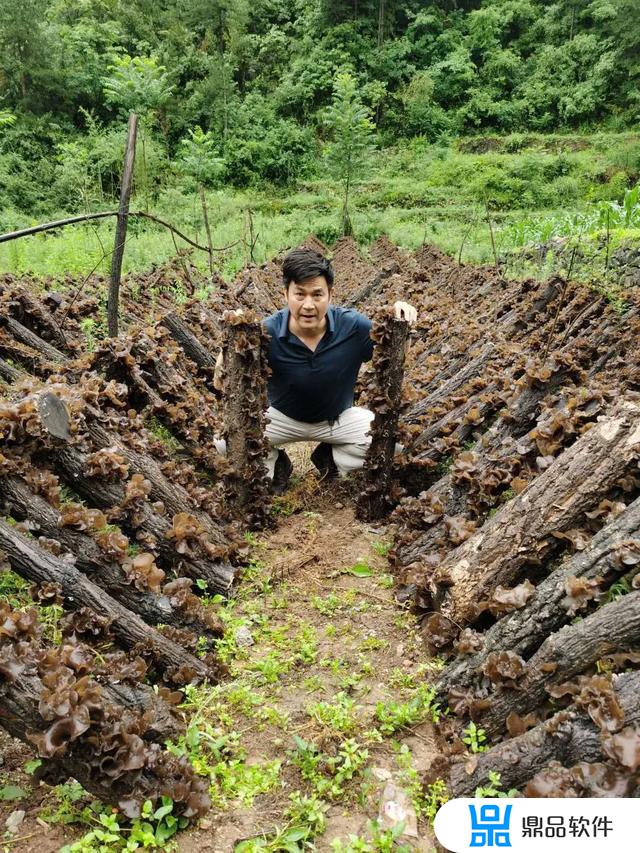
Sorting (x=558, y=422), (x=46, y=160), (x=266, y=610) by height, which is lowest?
(x=266, y=610)

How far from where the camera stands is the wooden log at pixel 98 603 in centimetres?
241

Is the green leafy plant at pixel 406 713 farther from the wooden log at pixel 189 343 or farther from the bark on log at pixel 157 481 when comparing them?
the wooden log at pixel 189 343

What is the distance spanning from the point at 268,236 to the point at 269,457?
1727 cm

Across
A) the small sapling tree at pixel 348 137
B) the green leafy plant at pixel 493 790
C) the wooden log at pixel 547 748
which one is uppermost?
the small sapling tree at pixel 348 137

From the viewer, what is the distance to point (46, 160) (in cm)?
3158

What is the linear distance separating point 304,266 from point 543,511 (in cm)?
230

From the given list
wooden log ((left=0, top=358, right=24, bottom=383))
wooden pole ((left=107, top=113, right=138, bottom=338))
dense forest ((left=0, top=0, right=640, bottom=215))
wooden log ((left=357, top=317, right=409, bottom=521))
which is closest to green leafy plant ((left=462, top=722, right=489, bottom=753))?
wooden log ((left=357, top=317, right=409, bottom=521))

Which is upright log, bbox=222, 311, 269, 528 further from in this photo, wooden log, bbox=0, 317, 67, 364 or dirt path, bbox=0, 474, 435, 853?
wooden log, bbox=0, 317, 67, 364

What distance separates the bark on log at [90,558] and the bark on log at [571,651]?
5.25 feet

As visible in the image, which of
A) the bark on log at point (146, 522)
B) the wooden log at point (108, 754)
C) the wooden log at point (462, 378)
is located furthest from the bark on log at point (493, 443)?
the wooden log at point (108, 754)

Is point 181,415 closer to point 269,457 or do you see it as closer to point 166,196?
point 269,457

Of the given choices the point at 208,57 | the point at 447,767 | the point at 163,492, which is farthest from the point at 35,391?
the point at 208,57

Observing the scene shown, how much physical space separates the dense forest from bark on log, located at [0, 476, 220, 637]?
29.7 metres

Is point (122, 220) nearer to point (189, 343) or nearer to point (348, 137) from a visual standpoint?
point (189, 343)
